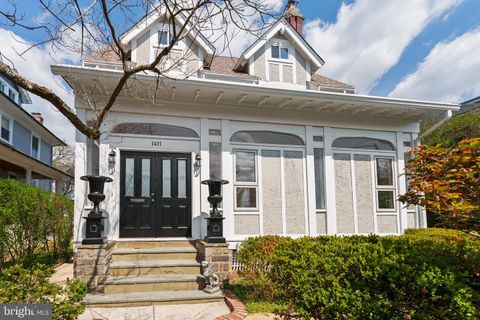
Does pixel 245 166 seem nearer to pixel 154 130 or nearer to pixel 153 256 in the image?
pixel 154 130

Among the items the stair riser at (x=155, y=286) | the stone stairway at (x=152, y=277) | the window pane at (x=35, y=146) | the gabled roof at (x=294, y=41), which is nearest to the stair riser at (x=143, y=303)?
the stone stairway at (x=152, y=277)

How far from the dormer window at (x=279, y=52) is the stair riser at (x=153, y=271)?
7295 mm

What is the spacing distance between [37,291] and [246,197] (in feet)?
17.2

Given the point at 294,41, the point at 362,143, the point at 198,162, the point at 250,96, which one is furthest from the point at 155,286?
the point at 294,41

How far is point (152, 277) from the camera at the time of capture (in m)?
5.73

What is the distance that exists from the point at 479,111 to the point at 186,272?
1514 cm

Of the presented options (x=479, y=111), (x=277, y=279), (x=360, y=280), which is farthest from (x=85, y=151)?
(x=479, y=111)

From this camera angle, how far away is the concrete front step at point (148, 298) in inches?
195

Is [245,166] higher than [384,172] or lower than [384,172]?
higher

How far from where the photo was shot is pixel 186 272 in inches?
236

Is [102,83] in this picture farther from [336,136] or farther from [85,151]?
[336,136]

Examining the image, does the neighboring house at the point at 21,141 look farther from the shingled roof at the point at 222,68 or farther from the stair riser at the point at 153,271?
the stair riser at the point at 153,271

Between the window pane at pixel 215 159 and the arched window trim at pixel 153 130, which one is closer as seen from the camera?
the arched window trim at pixel 153 130

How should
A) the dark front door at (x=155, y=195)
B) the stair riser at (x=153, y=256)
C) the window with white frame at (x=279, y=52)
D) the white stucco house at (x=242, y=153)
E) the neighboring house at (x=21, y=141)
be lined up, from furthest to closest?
the neighboring house at (x=21, y=141) → the window with white frame at (x=279, y=52) → the dark front door at (x=155, y=195) → the white stucco house at (x=242, y=153) → the stair riser at (x=153, y=256)
